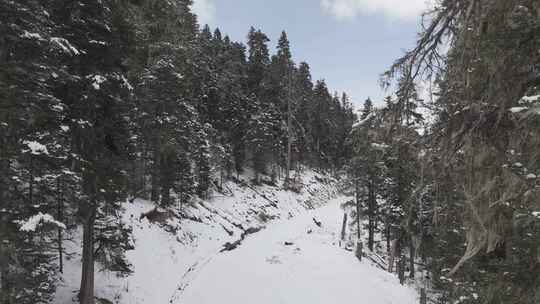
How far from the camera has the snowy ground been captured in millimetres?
13852

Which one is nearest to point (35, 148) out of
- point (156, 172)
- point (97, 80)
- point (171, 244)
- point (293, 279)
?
point (97, 80)

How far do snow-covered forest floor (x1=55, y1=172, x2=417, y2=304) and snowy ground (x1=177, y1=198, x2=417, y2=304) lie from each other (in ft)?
0.14

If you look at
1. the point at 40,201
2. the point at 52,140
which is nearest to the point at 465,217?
the point at 52,140

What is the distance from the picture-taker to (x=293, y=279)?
50.6 feet

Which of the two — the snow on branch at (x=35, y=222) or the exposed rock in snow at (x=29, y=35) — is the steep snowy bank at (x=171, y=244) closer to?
the snow on branch at (x=35, y=222)

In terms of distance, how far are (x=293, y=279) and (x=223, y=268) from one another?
12.9 ft

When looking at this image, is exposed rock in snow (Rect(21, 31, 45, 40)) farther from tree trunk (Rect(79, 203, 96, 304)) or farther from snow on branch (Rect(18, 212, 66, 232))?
tree trunk (Rect(79, 203, 96, 304))

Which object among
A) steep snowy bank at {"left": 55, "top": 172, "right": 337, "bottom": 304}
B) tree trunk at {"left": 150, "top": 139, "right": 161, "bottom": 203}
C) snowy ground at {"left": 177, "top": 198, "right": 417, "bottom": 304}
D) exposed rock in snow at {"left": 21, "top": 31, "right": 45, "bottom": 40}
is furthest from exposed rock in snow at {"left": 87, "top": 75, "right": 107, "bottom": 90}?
tree trunk at {"left": 150, "top": 139, "right": 161, "bottom": 203}

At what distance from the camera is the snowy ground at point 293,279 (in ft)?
45.4

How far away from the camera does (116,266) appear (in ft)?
38.8

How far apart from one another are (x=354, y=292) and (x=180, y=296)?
7382 millimetres

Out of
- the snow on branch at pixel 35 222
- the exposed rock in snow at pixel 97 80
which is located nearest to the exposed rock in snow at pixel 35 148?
the snow on branch at pixel 35 222

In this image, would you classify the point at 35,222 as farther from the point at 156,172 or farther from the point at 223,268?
the point at 156,172

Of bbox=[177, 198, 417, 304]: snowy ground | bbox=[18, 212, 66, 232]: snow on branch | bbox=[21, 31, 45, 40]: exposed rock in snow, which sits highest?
bbox=[21, 31, 45, 40]: exposed rock in snow
